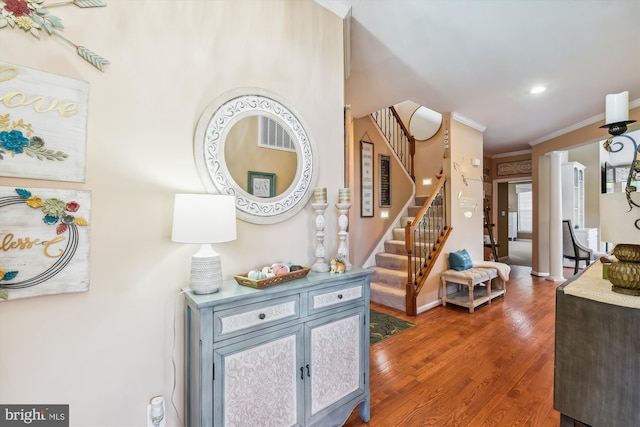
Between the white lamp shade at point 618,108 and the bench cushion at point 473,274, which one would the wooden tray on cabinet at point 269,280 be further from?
the bench cushion at point 473,274

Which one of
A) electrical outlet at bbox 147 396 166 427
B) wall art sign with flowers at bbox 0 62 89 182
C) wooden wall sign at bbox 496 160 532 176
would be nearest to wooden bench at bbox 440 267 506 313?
electrical outlet at bbox 147 396 166 427

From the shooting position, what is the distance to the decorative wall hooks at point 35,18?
1124mm

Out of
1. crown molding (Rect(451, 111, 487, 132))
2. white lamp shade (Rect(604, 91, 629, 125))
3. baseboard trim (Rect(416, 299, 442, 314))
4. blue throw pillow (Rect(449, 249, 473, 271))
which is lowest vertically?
baseboard trim (Rect(416, 299, 442, 314))

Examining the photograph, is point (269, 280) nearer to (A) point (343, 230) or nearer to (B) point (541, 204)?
(A) point (343, 230)

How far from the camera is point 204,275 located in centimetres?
137

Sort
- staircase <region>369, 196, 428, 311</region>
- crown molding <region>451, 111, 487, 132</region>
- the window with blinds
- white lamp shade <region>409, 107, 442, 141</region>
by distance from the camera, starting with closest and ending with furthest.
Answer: the window with blinds → staircase <region>369, 196, 428, 311</region> → crown molding <region>451, 111, 487, 132</region> → white lamp shade <region>409, 107, 442, 141</region>

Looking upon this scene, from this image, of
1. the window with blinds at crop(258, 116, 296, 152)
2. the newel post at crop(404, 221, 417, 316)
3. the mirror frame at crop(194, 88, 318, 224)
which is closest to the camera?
the mirror frame at crop(194, 88, 318, 224)

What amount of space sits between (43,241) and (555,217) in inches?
283

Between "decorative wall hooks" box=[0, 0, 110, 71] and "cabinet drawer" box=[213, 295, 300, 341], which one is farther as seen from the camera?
"cabinet drawer" box=[213, 295, 300, 341]

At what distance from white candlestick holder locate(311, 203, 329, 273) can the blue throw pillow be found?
2.95 metres

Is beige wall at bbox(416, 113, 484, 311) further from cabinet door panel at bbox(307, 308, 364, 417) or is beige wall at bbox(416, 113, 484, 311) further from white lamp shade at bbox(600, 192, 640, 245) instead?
white lamp shade at bbox(600, 192, 640, 245)

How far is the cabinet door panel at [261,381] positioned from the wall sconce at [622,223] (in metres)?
1.74

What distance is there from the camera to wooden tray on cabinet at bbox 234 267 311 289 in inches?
57.4

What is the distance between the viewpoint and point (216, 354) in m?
1.28
